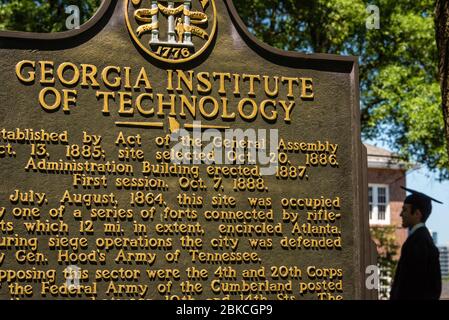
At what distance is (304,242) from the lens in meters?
7.34

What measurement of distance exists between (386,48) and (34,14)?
428 inches

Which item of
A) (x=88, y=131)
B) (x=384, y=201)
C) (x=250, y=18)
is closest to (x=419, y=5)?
(x=250, y=18)

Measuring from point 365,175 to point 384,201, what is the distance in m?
29.8

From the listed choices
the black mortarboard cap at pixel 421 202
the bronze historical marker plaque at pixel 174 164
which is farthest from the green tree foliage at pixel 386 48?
the bronze historical marker plaque at pixel 174 164

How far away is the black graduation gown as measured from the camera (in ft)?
27.8

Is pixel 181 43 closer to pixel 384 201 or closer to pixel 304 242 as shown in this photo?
pixel 304 242

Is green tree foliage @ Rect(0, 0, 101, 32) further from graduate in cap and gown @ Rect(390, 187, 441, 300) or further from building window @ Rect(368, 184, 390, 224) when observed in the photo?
building window @ Rect(368, 184, 390, 224)

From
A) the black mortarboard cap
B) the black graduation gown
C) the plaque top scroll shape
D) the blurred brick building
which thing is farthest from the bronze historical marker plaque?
the blurred brick building

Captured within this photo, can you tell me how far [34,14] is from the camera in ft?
65.0

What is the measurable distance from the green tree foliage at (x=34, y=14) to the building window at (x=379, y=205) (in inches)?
811

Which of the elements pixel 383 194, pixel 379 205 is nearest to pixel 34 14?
pixel 379 205

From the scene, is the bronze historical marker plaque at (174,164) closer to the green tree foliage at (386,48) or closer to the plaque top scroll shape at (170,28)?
the plaque top scroll shape at (170,28)

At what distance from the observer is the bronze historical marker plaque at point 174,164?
22.1 feet

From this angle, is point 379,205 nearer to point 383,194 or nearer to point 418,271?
point 383,194
